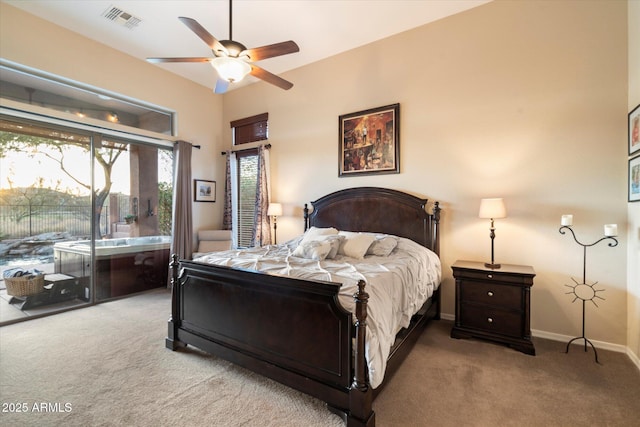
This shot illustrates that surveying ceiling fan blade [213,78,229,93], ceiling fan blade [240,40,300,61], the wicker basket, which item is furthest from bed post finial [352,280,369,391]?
the wicker basket

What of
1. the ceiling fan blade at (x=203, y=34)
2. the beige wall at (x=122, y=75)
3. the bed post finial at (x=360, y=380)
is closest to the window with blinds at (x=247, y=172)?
the beige wall at (x=122, y=75)

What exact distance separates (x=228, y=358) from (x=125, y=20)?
4177 millimetres

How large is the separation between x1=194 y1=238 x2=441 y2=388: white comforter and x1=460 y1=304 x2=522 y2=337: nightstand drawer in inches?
17.0

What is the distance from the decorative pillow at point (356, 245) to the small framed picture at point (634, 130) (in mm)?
2405

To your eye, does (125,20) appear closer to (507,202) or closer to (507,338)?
(507,202)

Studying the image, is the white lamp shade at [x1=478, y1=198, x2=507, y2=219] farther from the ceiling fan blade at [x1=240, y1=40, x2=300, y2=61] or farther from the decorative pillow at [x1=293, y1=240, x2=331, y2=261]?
the ceiling fan blade at [x1=240, y1=40, x2=300, y2=61]

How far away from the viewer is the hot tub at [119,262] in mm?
3854

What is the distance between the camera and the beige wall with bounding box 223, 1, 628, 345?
8.80 feet

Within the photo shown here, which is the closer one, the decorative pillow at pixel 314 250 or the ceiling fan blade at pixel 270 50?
the ceiling fan blade at pixel 270 50

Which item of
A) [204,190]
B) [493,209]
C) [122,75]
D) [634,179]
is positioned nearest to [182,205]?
[204,190]

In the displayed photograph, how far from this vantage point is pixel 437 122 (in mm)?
3480

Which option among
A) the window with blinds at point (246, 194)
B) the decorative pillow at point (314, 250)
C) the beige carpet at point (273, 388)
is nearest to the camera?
the beige carpet at point (273, 388)

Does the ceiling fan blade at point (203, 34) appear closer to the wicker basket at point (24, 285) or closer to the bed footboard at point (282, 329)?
the bed footboard at point (282, 329)

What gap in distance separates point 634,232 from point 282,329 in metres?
3.16
